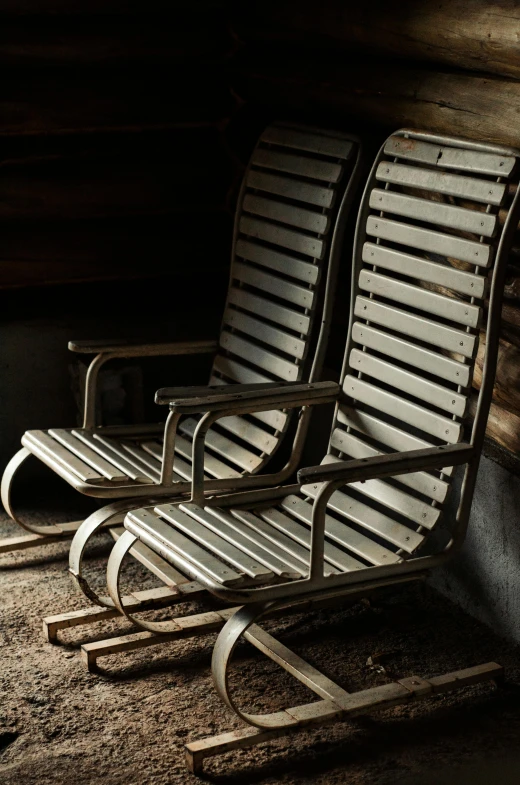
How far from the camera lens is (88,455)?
3.38m

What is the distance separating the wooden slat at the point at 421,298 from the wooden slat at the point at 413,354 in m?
0.11

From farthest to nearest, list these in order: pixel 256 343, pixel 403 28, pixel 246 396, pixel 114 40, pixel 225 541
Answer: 1. pixel 114 40
2. pixel 256 343
3. pixel 403 28
4. pixel 246 396
5. pixel 225 541

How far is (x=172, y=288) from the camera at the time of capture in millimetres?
4395

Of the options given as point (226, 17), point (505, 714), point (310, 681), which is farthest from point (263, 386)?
point (226, 17)

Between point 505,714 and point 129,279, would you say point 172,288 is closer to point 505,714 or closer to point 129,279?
point 129,279

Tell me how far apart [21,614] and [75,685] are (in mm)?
475

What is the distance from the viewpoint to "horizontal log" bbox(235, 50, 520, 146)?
9.50ft

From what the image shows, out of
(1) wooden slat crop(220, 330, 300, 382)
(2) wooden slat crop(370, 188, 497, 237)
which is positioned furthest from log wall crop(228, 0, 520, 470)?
Answer: (1) wooden slat crop(220, 330, 300, 382)

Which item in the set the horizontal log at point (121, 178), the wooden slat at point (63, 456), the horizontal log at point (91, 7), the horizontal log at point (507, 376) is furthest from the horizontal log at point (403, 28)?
the wooden slat at point (63, 456)

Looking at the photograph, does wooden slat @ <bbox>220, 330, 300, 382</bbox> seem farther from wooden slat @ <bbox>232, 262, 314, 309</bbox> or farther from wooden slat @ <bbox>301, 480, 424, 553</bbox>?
wooden slat @ <bbox>301, 480, 424, 553</bbox>

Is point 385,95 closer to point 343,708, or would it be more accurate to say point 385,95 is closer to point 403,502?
point 403,502

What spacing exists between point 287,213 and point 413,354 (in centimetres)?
81

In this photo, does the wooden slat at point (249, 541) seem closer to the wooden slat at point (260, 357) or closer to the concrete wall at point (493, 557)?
the wooden slat at point (260, 357)

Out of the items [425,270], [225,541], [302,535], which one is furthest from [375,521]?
[425,270]
